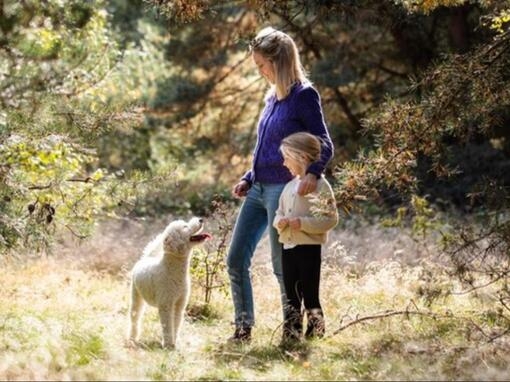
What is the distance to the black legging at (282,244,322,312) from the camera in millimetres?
5285

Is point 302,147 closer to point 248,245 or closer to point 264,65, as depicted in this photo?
point 264,65

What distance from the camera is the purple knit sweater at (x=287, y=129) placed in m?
5.25

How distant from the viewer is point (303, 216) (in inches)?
203

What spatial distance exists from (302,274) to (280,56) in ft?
4.49

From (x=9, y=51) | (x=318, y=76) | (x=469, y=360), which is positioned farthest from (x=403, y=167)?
(x=318, y=76)

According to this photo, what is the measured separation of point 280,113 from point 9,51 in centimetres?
262

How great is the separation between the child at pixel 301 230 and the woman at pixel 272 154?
0.07 metres

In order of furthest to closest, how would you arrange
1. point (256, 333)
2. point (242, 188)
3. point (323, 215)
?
point (256, 333)
point (242, 188)
point (323, 215)

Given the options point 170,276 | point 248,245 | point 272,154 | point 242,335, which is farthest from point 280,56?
point 242,335

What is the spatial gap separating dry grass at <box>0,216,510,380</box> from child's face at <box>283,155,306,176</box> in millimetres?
1038

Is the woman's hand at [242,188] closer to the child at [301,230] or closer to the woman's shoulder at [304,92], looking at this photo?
the child at [301,230]

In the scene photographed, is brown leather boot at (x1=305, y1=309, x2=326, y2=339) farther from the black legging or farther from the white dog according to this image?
the white dog

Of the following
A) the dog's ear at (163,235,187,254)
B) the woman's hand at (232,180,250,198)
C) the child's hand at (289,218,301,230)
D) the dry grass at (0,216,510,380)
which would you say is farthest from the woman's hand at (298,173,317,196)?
the dry grass at (0,216,510,380)

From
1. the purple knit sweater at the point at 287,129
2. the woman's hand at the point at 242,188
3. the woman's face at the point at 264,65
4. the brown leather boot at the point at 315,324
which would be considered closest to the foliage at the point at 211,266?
the woman's hand at the point at 242,188
